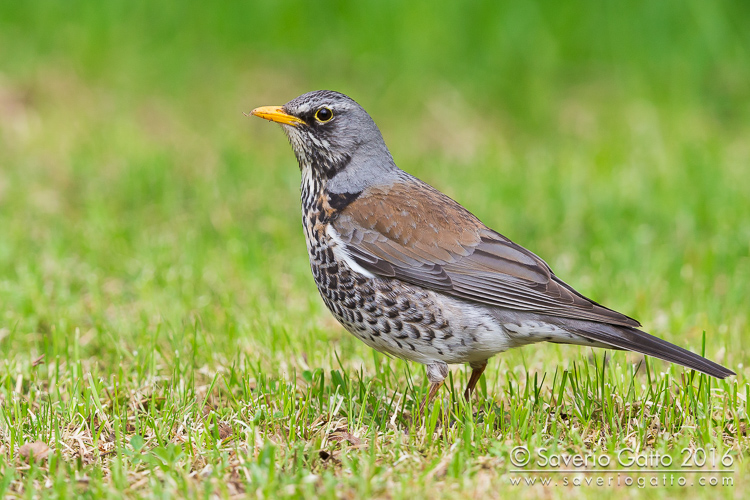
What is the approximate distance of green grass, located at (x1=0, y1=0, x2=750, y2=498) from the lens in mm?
4176

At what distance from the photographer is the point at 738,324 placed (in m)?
5.96

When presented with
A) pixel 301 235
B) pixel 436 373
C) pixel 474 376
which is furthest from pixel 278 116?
pixel 301 235

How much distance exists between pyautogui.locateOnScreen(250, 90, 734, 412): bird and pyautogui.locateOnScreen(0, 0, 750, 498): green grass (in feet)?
0.91

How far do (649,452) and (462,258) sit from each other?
134 cm

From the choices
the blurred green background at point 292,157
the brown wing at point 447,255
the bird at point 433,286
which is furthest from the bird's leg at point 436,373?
the blurred green background at point 292,157

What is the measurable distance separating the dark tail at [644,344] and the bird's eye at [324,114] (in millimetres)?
1774

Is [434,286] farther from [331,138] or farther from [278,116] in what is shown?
[278,116]

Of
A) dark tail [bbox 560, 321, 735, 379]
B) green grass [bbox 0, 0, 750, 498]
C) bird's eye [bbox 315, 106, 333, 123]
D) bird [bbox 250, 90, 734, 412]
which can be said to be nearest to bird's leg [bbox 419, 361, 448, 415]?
bird [bbox 250, 90, 734, 412]

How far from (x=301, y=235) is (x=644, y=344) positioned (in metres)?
4.04

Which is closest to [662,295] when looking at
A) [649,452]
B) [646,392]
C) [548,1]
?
[646,392]

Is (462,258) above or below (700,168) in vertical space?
below

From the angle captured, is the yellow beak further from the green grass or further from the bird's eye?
the green grass

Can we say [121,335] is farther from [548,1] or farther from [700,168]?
[548,1]

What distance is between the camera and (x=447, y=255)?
480 cm
